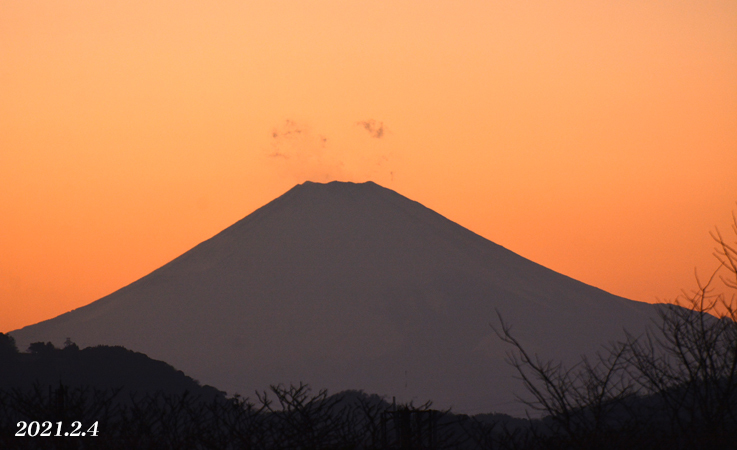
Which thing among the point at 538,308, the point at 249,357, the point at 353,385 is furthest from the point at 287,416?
the point at 538,308

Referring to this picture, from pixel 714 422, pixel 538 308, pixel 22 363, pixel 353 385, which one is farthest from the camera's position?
pixel 538 308

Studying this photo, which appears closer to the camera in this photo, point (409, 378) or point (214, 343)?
point (409, 378)

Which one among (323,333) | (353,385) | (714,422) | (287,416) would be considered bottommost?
(714,422)

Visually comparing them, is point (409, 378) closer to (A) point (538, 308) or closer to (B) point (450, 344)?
(B) point (450, 344)

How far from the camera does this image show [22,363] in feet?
173

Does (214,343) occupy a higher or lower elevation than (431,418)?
higher

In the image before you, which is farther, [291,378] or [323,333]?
[323,333]

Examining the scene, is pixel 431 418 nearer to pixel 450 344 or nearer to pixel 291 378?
pixel 291 378

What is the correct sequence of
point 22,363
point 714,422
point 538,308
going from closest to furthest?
point 714,422
point 22,363
point 538,308

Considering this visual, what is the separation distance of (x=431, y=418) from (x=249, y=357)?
175378mm

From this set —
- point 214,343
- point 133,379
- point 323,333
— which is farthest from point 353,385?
point 133,379

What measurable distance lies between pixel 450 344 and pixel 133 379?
445 feet

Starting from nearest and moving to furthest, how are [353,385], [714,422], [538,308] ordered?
[714,422]
[353,385]
[538,308]

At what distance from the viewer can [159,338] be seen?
187 meters
